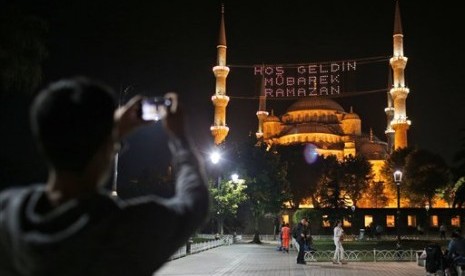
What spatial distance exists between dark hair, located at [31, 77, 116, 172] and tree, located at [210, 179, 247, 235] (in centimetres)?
3629

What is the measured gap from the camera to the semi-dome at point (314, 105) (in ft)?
309

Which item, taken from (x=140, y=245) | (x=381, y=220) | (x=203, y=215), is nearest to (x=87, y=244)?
(x=140, y=245)

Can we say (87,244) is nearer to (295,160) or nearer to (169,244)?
(169,244)

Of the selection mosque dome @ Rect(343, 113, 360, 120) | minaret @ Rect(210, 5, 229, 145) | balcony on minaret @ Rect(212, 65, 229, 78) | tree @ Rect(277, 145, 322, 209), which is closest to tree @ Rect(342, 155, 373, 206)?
tree @ Rect(277, 145, 322, 209)

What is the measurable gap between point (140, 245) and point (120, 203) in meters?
0.14

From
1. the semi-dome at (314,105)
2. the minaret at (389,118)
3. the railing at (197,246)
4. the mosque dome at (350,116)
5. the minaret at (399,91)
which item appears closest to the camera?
the railing at (197,246)

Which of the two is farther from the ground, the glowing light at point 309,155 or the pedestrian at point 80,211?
the glowing light at point 309,155

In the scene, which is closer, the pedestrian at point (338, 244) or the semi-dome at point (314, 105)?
the pedestrian at point (338, 244)

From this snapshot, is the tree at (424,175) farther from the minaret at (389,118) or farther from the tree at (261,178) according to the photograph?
the minaret at (389,118)

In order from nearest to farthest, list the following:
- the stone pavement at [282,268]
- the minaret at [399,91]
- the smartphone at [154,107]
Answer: the smartphone at [154,107], the stone pavement at [282,268], the minaret at [399,91]

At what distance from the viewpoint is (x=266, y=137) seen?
9156 centimetres

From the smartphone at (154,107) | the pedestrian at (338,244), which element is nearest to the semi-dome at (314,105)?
the pedestrian at (338,244)

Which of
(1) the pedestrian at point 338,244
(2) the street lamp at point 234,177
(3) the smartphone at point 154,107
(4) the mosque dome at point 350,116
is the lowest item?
(1) the pedestrian at point 338,244

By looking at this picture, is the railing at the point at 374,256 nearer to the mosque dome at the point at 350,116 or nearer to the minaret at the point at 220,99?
the minaret at the point at 220,99
